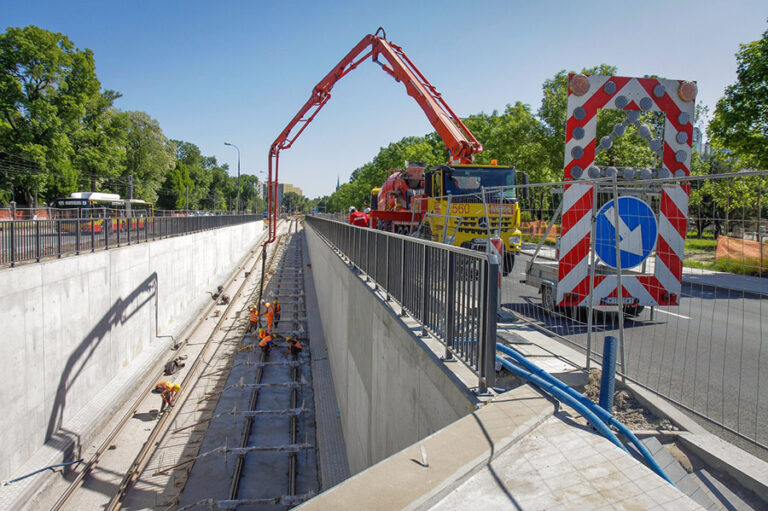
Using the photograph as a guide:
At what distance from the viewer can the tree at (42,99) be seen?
34.5m

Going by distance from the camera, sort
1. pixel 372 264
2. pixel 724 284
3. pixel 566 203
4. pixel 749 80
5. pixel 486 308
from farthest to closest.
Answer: pixel 749 80, pixel 372 264, pixel 566 203, pixel 724 284, pixel 486 308

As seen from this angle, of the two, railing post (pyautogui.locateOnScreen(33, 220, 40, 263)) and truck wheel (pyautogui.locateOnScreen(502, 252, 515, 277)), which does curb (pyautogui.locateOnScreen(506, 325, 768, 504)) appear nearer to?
truck wheel (pyautogui.locateOnScreen(502, 252, 515, 277))

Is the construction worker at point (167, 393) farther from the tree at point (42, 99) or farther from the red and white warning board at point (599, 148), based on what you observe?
the tree at point (42, 99)

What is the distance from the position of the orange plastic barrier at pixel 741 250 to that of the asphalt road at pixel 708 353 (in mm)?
256

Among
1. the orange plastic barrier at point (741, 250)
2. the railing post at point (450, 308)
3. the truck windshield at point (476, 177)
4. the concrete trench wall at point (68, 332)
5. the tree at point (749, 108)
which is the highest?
the tree at point (749, 108)

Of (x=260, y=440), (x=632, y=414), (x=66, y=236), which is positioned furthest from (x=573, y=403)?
(x=66, y=236)

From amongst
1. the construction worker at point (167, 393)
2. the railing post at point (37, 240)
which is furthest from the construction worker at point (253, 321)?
the railing post at point (37, 240)

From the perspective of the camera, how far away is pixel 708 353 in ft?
21.0

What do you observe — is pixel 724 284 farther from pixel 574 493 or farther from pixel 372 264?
pixel 372 264

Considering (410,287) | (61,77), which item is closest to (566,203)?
(410,287)

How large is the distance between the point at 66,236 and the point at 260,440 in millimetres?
7308

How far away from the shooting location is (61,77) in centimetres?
3747

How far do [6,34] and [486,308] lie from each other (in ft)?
146

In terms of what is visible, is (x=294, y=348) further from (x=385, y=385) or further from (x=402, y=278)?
(x=402, y=278)
